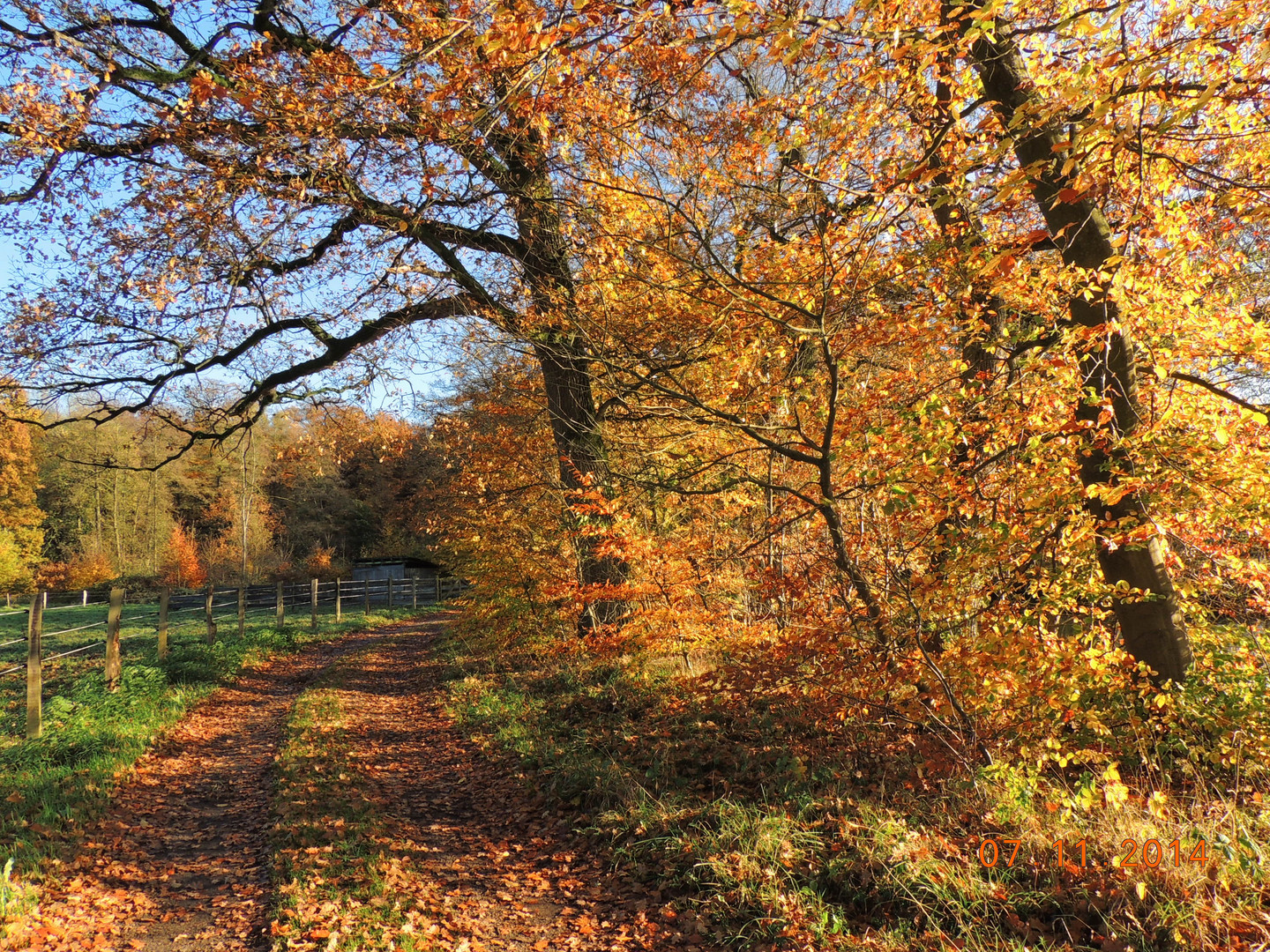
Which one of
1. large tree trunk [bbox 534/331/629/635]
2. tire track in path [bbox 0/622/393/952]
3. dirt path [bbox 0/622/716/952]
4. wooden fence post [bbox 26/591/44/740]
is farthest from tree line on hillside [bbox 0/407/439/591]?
dirt path [bbox 0/622/716/952]

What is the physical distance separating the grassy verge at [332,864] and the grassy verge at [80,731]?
1.55m

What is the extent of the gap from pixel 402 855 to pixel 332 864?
50 centimetres

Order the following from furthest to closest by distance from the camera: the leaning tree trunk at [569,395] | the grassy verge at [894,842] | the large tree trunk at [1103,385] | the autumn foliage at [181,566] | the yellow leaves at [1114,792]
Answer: the autumn foliage at [181,566], the leaning tree trunk at [569,395], the large tree trunk at [1103,385], the yellow leaves at [1114,792], the grassy verge at [894,842]

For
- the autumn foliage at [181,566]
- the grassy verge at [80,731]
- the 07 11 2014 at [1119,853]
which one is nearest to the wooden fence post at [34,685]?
the grassy verge at [80,731]

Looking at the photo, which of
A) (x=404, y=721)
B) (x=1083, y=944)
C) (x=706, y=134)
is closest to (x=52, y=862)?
(x=404, y=721)

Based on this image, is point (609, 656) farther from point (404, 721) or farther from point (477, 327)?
point (477, 327)

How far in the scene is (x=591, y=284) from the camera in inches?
346

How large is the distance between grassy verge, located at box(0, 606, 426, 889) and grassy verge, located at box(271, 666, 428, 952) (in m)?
1.55

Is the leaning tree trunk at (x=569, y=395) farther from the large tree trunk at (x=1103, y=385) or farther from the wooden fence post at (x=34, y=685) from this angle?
the wooden fence post at (x=34, y=685)

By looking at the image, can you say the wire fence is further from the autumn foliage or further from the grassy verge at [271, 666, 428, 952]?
the grassy verge at [271, 666, 428, 952]

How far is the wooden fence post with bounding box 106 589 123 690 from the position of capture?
996cm

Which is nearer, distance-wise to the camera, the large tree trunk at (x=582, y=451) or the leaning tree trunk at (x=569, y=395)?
the leaning tree trunk at (x=569, y=395)

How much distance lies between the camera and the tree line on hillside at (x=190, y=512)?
113 ft

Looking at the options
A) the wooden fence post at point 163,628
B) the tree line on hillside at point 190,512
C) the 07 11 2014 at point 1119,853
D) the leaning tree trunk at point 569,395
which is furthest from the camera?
the tree line on hillside at point 190,512
